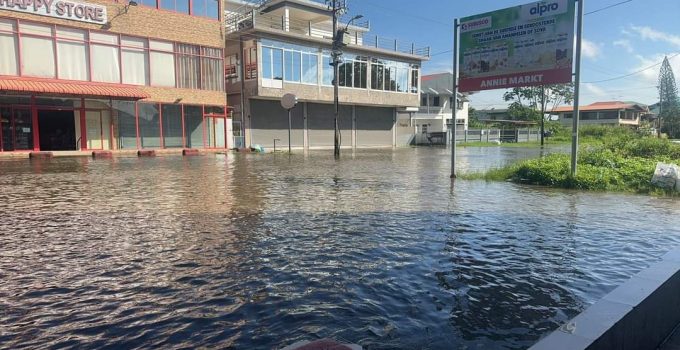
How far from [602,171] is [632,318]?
1108 cm

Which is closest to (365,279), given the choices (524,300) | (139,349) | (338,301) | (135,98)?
(338,301)

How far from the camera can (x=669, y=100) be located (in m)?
85.0

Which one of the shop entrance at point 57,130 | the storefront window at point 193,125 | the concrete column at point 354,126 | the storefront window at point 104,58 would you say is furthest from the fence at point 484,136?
the shop entrance at point 57,130

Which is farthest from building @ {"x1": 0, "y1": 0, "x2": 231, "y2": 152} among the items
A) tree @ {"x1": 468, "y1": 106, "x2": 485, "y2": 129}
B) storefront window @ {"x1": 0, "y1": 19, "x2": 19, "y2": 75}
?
tree @ {"x1": 468, "y1": 106, "x2": 485, "y2": 129}

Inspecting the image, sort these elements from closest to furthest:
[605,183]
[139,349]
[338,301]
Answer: [139,349]
[338,301]
[605,183]

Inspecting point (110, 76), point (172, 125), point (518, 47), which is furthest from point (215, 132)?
point (518, 47)

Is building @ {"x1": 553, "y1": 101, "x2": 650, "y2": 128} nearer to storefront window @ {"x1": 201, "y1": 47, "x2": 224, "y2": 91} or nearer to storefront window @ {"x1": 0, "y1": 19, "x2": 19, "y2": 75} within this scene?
storefront window @ {"x1": 201, "y1": 47, "x2": 224, "y2": 91}

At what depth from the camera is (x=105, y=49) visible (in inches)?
1162

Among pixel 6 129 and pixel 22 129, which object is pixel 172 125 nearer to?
pixel 22 129

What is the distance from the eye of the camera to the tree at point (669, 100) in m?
82.1

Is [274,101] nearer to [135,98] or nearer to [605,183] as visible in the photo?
[135,98]

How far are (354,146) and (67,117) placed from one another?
25.7 m

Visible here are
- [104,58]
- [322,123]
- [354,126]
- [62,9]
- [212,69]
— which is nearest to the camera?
[62,9]

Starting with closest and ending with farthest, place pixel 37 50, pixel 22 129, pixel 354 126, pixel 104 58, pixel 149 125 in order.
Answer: pixel 37 50 < pixel 22 129 < pixel 104 58 < pixel 149 125 < pixel 354 126
